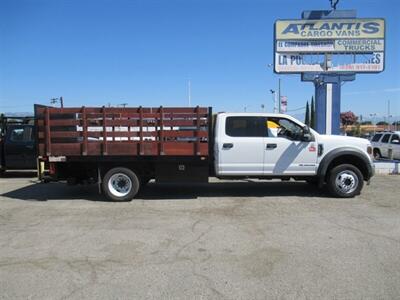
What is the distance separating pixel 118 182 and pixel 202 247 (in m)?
4.45

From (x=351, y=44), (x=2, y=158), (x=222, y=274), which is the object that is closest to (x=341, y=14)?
(x=351, y=44)

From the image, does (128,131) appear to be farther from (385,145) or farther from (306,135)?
(385,145)

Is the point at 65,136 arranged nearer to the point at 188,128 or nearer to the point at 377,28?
the point at 188,128

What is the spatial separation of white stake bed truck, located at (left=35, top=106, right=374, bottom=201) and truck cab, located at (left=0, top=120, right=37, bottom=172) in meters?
5.35

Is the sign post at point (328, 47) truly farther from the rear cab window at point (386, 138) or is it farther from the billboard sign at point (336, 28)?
the rear cab window at point (386, 138)

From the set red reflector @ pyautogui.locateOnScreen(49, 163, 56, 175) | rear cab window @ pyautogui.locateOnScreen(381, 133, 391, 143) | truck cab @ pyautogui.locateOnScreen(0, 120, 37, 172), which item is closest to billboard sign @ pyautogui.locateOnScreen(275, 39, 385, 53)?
rear cab window @ pyautogui.locateOnScreen(381, 133, 391, 143)

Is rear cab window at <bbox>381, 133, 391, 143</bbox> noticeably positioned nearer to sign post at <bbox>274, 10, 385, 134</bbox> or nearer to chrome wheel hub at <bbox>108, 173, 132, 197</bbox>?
sign post at <bbox>274, 10, 385, 134</bbox>

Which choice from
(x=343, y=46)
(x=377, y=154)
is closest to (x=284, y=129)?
(x=343, y=46)

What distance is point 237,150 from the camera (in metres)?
10.1

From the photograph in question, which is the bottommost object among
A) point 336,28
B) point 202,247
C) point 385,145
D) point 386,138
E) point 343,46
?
point 202,247

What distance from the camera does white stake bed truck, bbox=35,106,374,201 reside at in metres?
9.86

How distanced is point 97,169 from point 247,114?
376 centimetres

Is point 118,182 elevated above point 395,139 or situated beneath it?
situated beneath

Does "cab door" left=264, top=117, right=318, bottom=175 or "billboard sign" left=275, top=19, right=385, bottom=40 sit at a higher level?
"billboard sign" left=275, top=19, right=385, bottom=40
